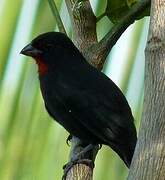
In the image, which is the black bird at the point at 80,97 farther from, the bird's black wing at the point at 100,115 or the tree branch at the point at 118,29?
the tree branch at the point at 118,29

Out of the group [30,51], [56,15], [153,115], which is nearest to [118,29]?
[56,15]

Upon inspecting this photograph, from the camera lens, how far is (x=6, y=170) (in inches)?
60.1

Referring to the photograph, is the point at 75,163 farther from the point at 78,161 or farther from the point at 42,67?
the point at 42,67

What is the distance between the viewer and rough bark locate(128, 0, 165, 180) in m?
1.01

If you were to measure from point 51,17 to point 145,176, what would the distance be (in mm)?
721

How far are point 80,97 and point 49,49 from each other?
20 centimetres

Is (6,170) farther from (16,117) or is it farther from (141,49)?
(141,49)

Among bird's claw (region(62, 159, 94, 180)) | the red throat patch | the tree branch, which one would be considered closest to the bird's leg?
bird's claw (region(62, 159, 94, 180))

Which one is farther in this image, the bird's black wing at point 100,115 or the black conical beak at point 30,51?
the black conical beak at point 30,51

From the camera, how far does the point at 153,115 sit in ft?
3.45

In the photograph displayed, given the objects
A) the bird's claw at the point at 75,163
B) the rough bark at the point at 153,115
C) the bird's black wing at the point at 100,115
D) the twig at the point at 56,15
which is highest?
the twig at the point at 56,15

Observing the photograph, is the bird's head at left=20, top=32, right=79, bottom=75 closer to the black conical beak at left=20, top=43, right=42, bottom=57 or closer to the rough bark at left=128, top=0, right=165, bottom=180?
the black conical beak at left=20, top=43, right=42, bottom=57

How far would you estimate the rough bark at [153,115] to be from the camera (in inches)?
39.9

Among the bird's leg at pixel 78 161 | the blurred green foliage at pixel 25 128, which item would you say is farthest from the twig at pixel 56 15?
the bird's leg at pixel 78 161
